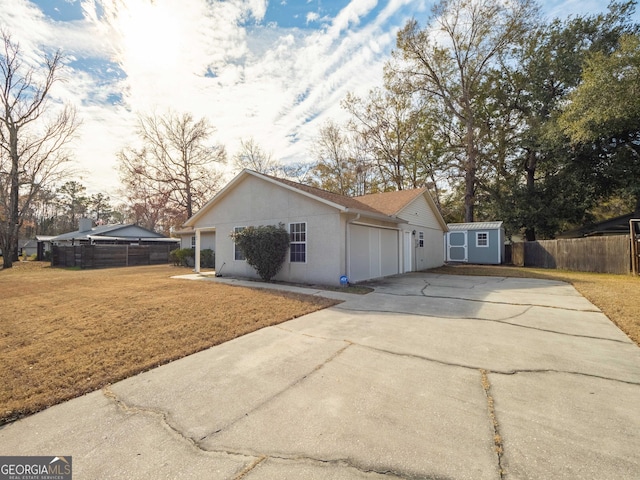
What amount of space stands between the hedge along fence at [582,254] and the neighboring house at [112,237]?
91.6 feet

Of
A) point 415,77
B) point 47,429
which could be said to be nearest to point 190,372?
point 47,429

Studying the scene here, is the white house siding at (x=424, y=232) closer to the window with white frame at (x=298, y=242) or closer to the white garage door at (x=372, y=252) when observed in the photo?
the white garage door at (x=372, y=252)

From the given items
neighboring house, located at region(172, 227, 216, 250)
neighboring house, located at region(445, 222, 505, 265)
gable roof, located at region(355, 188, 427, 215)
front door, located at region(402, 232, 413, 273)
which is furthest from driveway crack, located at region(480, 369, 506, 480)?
neighboring house, located at region(445, 222, 505, 265)

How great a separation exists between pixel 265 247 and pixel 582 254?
14503mm

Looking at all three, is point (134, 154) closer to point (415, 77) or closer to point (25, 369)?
point (415, 77)

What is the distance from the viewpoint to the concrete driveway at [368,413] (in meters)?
1.90

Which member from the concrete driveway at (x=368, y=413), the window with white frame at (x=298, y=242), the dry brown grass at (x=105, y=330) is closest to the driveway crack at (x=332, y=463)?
the concrete driveway at (x=368, y=413)

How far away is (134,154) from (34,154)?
20.0ft

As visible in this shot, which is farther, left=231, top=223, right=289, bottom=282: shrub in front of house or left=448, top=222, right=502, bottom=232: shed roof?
left=448, top=222, right=502, bottom=232: shed roof

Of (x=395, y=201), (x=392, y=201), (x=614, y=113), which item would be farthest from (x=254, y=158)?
(x=614, y=113)

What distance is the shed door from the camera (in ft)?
66.9

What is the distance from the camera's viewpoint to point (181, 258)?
18516 mm

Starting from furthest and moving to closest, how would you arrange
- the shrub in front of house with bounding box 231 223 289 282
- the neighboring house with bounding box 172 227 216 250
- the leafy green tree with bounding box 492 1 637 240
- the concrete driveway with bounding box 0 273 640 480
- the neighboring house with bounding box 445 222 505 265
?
the neighboring house with bounding box 445 222 505 265
the leafy green tree with bounding box 492 1 637 240
the neighboring house with bounding box 172 227 216 250
the shrub in front of house with bounding box 231 223 289 282
the concrete driveway with bounding box 0 273 640 480

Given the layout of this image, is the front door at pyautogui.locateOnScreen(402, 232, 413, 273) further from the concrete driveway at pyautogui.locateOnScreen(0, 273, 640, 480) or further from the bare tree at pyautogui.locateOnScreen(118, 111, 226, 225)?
the bare tree at pyautogui.locateOnScreen(118, 111, 226, 225)
